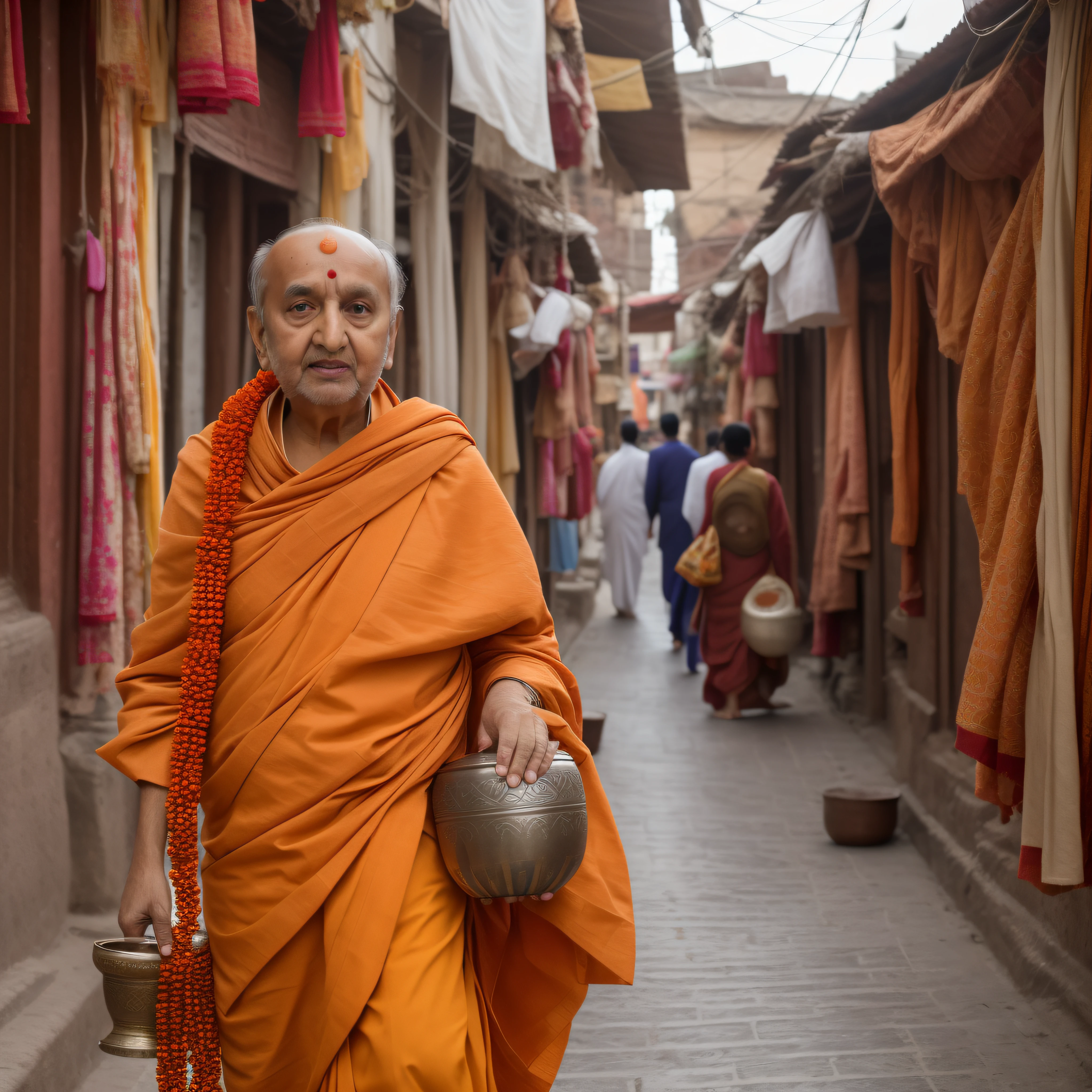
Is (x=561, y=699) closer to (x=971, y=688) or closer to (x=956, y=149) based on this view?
(x=971, y=688)

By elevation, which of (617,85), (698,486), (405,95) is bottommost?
(698,486)

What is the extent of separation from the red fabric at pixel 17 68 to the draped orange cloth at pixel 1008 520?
2744 millimetres

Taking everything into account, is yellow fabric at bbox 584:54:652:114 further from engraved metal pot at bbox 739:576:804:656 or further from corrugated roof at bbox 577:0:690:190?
engraved metal pot at bbox 739:576:804:656

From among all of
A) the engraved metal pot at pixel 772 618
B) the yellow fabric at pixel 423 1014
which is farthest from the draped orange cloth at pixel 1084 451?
the engraved metal pot at pixel 772 618

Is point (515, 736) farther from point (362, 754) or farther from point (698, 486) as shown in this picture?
point (698, 486)

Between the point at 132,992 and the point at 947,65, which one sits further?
the point at 947,65

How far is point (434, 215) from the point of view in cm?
718

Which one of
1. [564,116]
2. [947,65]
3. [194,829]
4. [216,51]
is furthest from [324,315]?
[564,116]

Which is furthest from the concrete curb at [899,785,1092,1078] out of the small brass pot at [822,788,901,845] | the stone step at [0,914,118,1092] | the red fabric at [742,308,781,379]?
the red fabric at [742,308,781,379]

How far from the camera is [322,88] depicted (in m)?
5.11

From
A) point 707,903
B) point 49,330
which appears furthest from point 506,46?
point 707,903

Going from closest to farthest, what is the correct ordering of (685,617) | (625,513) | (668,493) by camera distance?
(685,617)
(668,493)
(625,513)

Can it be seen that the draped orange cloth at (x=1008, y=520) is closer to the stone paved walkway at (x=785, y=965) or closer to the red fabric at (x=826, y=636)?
the stone paved walkway at (x=785, y=965)

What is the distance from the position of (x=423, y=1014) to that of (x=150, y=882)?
544 mm
